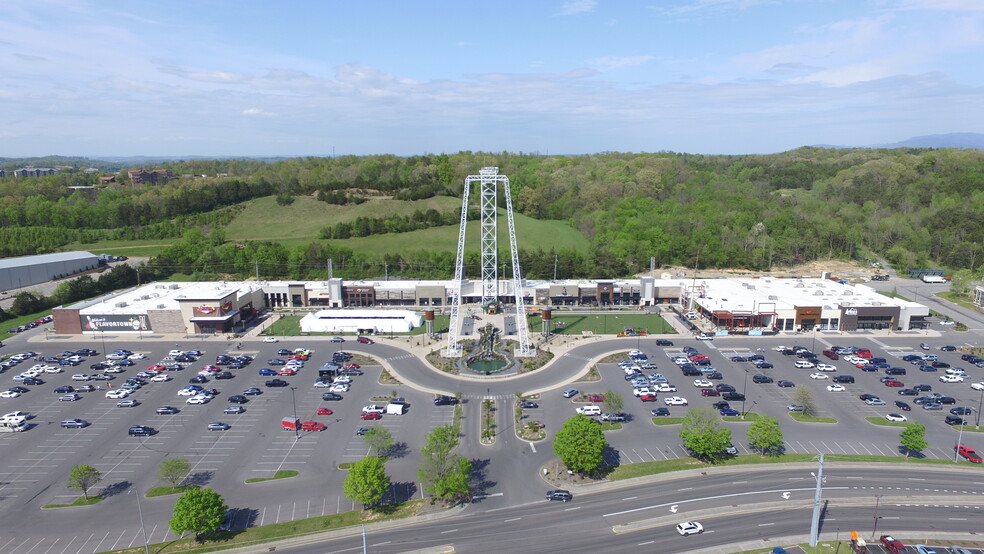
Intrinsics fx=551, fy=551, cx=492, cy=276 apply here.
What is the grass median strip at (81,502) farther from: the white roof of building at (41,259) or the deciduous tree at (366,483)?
the white roof of building at (41,259)

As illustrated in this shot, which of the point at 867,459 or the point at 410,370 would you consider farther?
the point at 410,370

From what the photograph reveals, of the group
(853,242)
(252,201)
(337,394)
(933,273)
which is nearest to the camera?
(337,394)

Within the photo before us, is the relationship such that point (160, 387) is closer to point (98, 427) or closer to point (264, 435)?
point (98, 427)

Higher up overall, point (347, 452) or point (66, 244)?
point (66, 244)

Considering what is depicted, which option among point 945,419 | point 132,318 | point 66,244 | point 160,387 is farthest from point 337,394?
point 66,244

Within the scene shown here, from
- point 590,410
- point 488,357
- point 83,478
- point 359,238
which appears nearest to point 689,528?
point 590,410

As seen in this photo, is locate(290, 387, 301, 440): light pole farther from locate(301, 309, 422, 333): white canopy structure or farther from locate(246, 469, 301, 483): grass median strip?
locate(301, 309, 422, 333): white canopy structure
